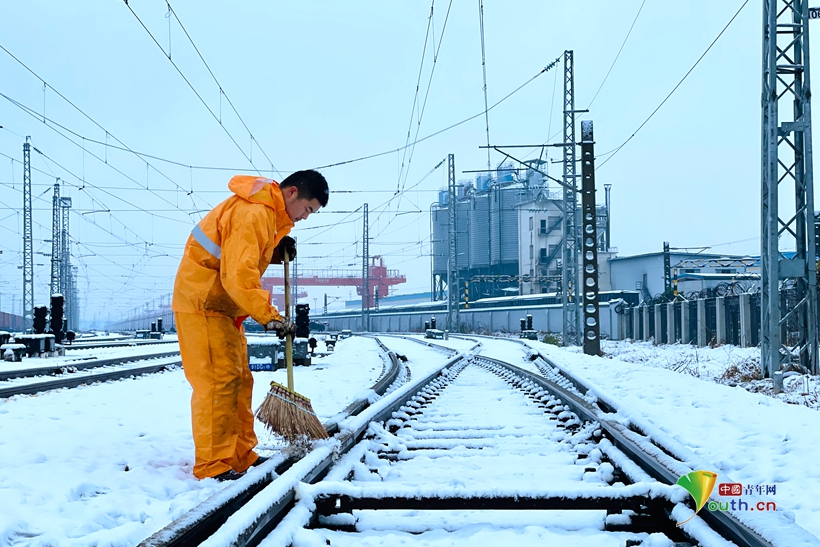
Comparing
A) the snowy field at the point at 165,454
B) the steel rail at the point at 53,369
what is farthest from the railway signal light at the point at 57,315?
the snowy field at the point at 165,454

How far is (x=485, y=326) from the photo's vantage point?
52125mm

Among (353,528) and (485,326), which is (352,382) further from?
(485,326)

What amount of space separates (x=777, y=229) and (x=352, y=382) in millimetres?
6222

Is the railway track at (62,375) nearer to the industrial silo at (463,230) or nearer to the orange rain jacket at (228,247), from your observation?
the orange rain jacket at (228,247)

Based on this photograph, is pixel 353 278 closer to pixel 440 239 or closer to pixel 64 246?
pixel 440 239

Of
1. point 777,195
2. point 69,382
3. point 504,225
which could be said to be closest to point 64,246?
point 504,225

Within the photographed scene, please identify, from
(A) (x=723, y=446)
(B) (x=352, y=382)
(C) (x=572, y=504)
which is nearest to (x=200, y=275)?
(C) (x=572, y=504)

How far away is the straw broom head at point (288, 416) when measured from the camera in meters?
4.25

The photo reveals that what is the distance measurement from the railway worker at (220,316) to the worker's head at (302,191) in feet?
0.13

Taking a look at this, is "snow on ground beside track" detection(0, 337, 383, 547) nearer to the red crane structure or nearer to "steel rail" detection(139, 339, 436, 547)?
"steel rail" detection(139, 339, 436, 547)

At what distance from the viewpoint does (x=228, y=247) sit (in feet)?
12.9

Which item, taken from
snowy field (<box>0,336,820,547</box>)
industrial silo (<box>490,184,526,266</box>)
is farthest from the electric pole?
snowy field (<box>0,336,820,547</box>)

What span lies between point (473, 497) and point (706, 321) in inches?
898

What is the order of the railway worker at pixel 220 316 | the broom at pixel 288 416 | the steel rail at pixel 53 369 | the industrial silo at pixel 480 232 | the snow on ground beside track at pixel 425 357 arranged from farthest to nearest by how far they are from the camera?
1. the industrial silo at pixel 480 232
2. the snow on ground beside track at pixel 425 357
3. the steel rail at pixel 53 369
4. the broom at pixel 288 416
5. the railway worker at pixel 220 316
